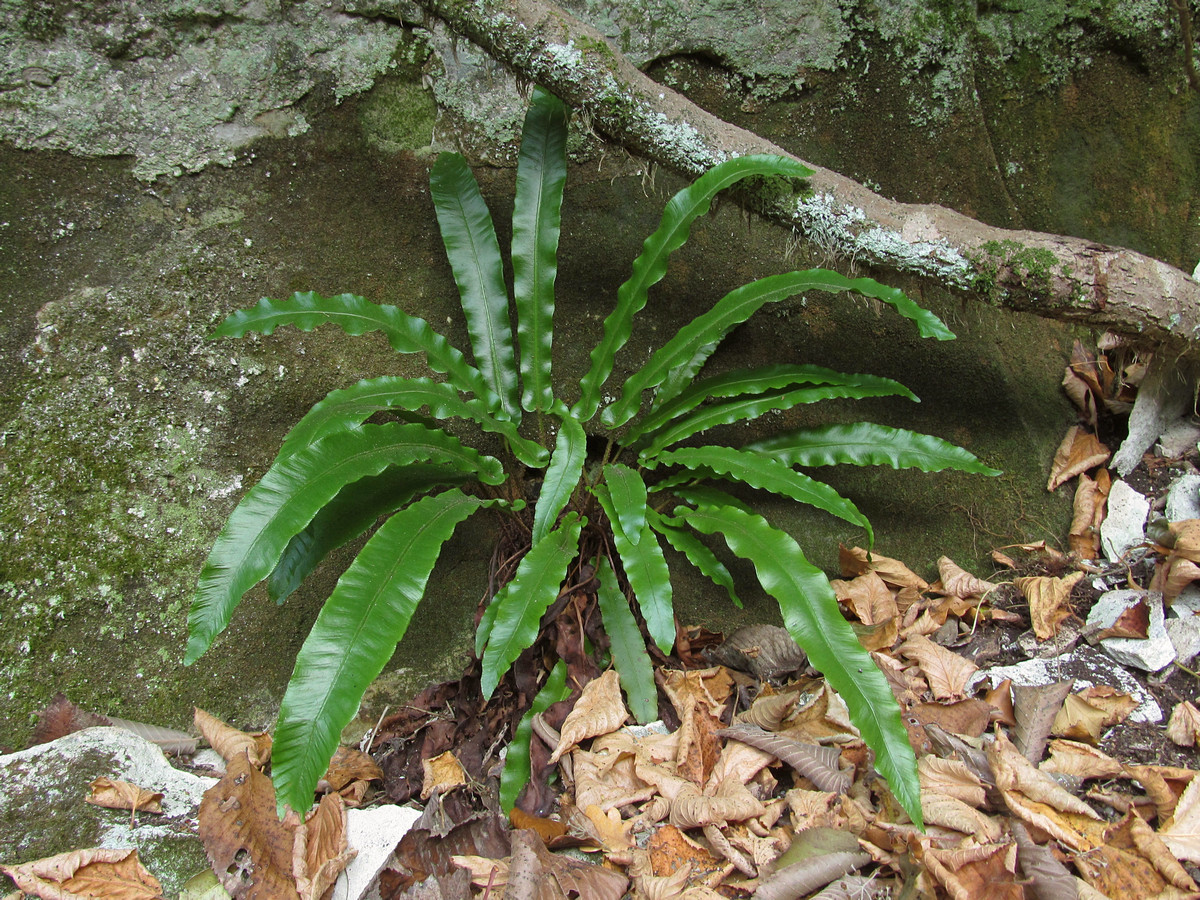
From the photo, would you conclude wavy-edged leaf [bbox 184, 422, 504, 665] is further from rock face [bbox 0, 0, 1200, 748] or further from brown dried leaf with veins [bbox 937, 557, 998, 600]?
brown dried leaf with veins [bbox 937, 557, 998, 600]

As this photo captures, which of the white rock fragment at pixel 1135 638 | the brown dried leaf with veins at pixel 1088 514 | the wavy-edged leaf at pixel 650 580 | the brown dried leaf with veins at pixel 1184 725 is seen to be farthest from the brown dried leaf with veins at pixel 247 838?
the brown dried leaf with veins at pixel 1088 514

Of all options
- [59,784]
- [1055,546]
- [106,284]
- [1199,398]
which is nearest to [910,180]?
[1199,398]

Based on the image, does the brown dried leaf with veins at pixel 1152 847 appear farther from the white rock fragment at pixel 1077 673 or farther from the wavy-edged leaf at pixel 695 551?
the wavy-edged leaf at pixel 695 551

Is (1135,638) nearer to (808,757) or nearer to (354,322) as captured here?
(808,757)

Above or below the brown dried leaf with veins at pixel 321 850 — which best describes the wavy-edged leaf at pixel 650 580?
above

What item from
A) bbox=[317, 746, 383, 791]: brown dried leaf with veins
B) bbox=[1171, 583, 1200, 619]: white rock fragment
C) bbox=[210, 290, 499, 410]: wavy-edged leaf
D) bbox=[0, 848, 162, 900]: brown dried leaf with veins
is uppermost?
bbox=[210, 290, 499, 410]: wavy-edged leaf

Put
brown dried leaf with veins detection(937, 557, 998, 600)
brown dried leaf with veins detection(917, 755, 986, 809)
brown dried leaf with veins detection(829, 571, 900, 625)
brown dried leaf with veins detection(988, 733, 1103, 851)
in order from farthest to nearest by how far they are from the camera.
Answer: brown dried leaf with veins detection(937, 557, 998, 600), brown dried leaf with veins detection(829, 571, 900, 625), brown dried leaf with veins detection(917, 755, 986, 809), brown dried leaf with veins detection(988, 733, 1103, 851)

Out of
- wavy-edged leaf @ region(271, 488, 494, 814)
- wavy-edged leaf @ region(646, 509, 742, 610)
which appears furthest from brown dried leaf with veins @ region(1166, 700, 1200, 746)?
wavy-edged leaf @ region(271, 488, 494, 814)
